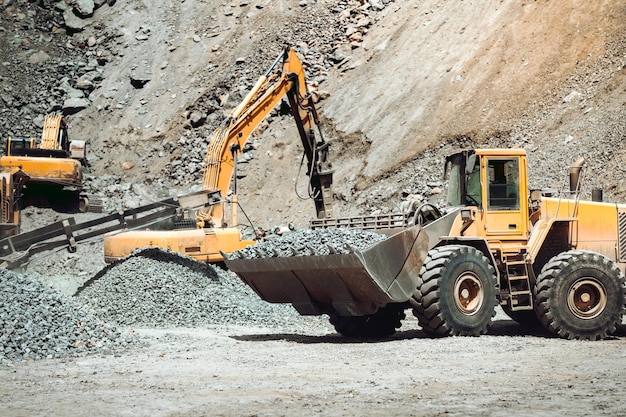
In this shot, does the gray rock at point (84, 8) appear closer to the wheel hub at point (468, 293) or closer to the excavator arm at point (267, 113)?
the excavator arm at point (267, 113)

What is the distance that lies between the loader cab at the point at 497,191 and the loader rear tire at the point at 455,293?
74 centimetres

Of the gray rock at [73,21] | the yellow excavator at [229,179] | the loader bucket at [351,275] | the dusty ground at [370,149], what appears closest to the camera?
the dusty ground at [370,149]

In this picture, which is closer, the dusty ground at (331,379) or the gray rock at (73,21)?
the dusty ground at (331,379)

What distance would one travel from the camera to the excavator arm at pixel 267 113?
19156 mm

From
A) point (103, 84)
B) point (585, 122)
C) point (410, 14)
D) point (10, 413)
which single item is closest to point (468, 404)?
point (10, 413)

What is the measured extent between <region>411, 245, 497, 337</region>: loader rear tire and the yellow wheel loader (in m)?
0.01

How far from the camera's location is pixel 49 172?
81.1 feet

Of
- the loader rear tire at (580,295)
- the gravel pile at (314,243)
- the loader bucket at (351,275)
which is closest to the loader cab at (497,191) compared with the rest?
the loader rear tire at (580,295)

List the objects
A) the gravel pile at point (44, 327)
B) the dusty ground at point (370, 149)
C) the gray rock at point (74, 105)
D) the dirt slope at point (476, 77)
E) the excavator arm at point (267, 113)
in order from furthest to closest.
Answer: the gray rock at point (74, 105), the dirt slope at point (476, 77), the excavator arm at point (267, 113), the gravel pile at point (44, 327), the dusty ground at point (370, 149)

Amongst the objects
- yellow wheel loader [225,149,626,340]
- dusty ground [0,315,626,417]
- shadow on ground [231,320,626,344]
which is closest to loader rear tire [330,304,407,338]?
yellow wheel loader [225,149,626,340]

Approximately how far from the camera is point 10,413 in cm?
764

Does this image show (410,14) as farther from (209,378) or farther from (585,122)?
(209,378)

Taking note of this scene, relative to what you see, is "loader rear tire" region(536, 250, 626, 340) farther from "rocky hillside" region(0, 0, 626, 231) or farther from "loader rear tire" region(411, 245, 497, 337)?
"rocky hillside" region(0, 0, 626, 231)

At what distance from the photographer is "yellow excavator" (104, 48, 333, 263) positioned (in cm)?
1736
